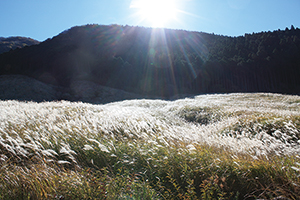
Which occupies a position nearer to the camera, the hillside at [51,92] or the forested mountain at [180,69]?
the hillside at [51,92]

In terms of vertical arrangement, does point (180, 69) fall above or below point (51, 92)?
above

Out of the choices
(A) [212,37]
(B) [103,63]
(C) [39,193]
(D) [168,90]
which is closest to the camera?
(C) [39,193]

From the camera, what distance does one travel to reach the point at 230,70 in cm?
7944

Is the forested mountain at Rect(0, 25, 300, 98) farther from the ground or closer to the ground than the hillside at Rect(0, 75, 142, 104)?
farther from the ground

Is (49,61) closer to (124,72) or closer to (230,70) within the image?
(124,72)

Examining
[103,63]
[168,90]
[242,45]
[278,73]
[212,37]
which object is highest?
[212,37]

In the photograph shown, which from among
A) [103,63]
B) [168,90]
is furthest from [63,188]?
[103,63]

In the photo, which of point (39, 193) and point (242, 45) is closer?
point (39, 193)

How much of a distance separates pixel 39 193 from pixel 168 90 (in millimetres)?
64117

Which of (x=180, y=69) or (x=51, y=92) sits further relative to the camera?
(x=180, y=69)

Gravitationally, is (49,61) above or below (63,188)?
above

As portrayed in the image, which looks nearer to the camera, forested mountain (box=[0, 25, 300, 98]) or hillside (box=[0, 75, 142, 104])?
hillside (box=[0, 75, 142, 104])

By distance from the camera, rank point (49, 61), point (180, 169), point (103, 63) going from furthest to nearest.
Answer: point (49, 61)
point (103, 63)
point (180, 169)

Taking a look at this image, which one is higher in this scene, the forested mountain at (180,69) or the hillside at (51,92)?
the forested mountain at (180,69)
